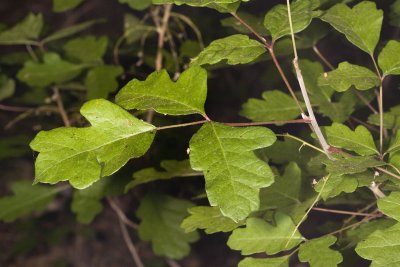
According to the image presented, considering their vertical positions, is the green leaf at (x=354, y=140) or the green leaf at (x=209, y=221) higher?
the green leaf at (x=354, y=140)

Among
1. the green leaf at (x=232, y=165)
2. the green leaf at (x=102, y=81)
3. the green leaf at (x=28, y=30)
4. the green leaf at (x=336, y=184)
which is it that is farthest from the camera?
the green leaf at (x=28, y=30)

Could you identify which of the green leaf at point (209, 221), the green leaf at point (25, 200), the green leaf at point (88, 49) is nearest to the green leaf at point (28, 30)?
the green leaf at point (88, 49)

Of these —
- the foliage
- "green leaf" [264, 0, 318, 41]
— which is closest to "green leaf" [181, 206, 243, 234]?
the foliage

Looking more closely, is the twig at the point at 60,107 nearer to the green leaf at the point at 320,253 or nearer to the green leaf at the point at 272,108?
the green leaf at the point at 272,108

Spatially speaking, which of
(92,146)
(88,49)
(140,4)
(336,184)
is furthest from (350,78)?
(88,49)

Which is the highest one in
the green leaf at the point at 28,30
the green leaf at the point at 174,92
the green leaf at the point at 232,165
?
the green leaf at the point at 174,92
